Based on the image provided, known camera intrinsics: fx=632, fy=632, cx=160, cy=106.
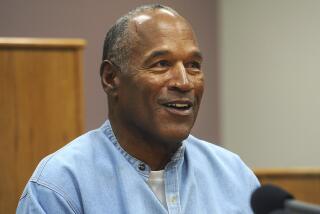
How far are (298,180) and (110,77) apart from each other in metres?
1.92

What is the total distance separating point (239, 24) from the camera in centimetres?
439

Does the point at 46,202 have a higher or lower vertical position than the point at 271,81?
higher

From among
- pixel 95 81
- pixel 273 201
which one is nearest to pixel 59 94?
pixel 95 81

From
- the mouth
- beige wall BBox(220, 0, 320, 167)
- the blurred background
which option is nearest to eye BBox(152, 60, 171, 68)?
the mouth

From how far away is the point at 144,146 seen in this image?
5.77 feet

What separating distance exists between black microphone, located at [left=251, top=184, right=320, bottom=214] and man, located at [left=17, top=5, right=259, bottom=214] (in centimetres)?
60

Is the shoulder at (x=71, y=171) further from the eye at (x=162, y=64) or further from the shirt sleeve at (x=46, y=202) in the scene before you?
the eye at (x=162, y=64)

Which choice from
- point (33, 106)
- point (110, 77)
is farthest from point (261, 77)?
point (110, 77)

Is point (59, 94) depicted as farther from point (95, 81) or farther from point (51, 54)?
point (95, 81)

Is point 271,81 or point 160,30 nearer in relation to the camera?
point 160,30

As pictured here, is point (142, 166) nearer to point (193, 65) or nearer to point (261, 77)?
point (193, 65)

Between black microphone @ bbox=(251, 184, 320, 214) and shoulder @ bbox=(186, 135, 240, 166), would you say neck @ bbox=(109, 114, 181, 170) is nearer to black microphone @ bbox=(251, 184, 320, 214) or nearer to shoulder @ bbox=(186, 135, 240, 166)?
shoulder @ bbox=(186, 135, 240, 166)

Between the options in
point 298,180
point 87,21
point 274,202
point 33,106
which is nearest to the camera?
point 274,202

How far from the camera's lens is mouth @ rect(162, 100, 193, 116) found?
1687mm
